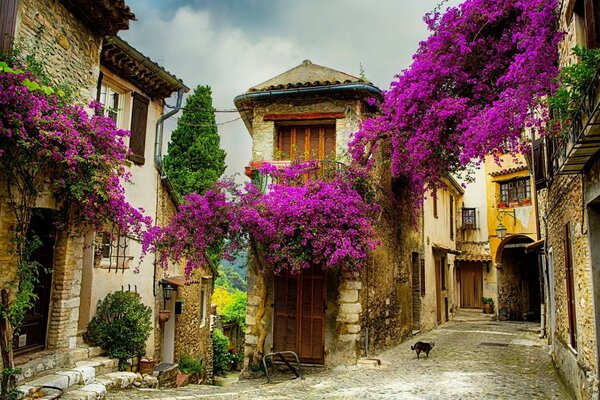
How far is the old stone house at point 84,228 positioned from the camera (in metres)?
6.90

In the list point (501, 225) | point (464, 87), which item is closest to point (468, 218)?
point (501, 225)

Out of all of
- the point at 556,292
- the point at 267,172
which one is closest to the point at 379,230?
the point at 267,172

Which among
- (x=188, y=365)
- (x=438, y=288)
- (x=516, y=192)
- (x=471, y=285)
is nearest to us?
(x=188, y=365)

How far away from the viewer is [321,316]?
1098cm

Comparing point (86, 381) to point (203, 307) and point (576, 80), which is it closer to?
point (576, 80)

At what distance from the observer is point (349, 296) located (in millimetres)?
10734

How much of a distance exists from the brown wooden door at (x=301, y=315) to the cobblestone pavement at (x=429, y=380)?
82cm

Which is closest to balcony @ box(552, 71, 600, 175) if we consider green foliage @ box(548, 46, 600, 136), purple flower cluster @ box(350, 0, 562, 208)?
green foliage @ box(548, 46, 600, 136)

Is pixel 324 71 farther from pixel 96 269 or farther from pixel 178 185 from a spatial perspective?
pixel 178 185

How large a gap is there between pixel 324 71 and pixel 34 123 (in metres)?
8.24

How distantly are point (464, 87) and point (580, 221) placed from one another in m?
4.13

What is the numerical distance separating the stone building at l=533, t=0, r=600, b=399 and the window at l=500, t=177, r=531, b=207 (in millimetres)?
13687

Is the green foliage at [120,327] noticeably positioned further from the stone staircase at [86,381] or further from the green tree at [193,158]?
the green tree at [193,158]

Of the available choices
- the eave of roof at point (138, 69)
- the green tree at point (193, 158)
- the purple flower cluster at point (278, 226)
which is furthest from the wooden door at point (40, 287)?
the green tree at point (193, 158)
